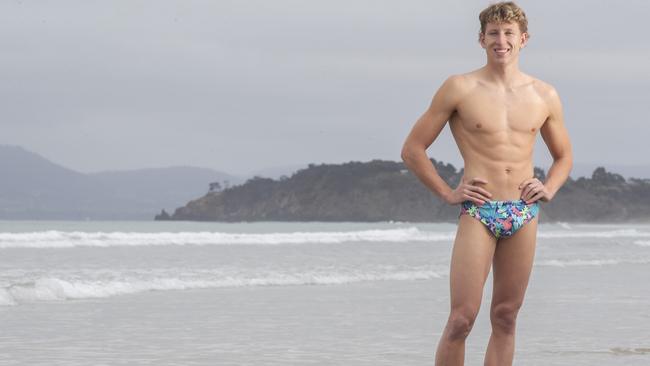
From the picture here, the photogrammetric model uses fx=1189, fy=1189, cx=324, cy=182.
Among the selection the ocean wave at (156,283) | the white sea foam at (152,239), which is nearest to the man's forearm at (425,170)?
the ocean wave at (156,283)

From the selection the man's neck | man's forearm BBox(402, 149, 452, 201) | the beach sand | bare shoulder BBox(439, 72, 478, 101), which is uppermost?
the man's neck

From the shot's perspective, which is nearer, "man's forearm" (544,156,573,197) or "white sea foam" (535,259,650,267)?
"man's forearm" (544,156,573,197)

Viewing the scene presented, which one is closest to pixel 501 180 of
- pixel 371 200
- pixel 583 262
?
pixel 583 262

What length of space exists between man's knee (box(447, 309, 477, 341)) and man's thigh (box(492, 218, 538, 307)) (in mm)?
281

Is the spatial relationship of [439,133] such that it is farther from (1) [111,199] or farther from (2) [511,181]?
(1) [111,199]

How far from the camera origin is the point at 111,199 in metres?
160

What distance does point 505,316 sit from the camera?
6059 millimetres

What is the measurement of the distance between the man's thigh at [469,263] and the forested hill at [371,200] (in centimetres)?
10609

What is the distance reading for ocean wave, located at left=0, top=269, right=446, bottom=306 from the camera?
13953 millimetres

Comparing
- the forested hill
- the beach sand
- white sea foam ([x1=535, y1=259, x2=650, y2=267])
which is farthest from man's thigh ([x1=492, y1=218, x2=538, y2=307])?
the forested hill

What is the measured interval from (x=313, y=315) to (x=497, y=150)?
22.1 feet

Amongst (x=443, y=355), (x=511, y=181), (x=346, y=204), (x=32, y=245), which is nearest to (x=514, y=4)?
(x=511, y=181)

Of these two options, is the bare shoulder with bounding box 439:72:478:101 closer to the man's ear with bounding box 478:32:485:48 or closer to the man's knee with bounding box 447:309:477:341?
the man's ear with bounding box 478:32:485:48

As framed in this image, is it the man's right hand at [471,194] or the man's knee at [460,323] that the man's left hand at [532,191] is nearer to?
the man's right hand at [471,194]
